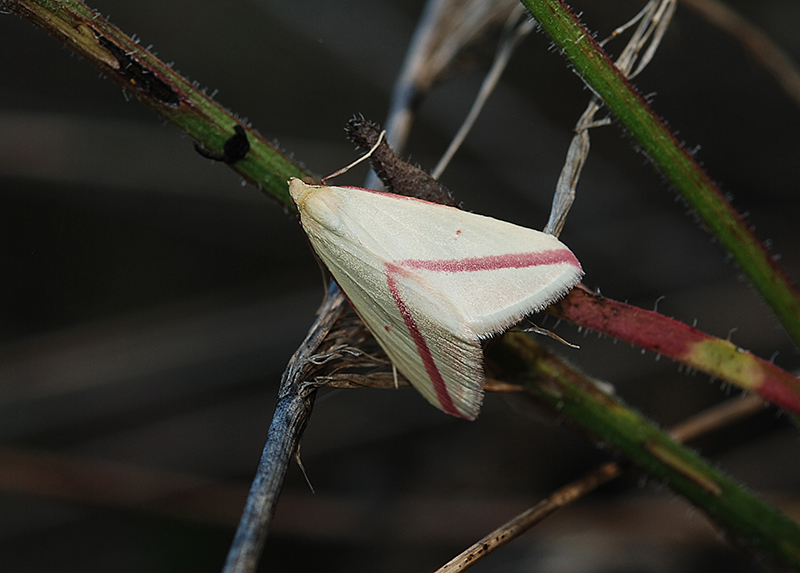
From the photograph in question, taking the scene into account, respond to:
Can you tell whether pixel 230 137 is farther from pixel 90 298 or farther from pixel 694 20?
pixel 694 20

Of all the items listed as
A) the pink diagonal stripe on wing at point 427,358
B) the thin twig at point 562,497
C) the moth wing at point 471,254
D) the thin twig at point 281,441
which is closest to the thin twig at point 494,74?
the moth wing at point 471,254

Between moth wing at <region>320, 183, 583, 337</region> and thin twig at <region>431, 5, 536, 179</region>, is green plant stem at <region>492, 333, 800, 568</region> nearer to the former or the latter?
moth wing at <region>320, 183, 583, 337</region>

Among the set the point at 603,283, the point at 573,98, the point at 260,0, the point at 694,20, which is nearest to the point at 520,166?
the point at 573,98

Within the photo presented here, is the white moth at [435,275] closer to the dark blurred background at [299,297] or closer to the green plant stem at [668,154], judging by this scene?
the green plant stem at [668,154]

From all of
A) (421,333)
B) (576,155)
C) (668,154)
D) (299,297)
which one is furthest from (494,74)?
(299,297)

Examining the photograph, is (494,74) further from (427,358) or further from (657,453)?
(657,453)

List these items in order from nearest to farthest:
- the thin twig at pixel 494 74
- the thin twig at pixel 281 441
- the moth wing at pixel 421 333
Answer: the thin twig at pixel 281 441 < the moth wing at pixel 421 333 < the thin twig at pixel 494 74
